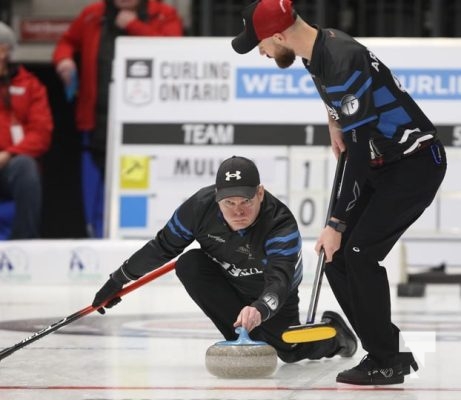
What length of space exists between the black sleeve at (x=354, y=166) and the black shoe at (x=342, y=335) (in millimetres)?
725

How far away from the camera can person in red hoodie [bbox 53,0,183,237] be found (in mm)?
8602

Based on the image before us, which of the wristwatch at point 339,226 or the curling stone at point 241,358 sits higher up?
the wristwatch at point 339,226

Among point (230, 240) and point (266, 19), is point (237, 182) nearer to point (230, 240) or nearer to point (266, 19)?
point (230, 240)

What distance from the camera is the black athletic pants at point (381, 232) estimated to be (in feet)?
12.7

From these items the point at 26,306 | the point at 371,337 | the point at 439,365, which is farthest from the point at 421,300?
the point at 371,337

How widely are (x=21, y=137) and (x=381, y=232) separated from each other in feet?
15.8

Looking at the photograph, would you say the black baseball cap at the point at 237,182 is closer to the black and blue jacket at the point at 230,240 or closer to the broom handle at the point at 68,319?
the black and blue jacket at the point at 230,240

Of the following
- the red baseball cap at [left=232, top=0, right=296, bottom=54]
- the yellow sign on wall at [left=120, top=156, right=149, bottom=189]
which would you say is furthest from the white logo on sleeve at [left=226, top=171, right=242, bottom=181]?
the yellow sign on wall at [left=120, top=156, right=149, bottom=189]

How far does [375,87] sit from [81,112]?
5.20 meters

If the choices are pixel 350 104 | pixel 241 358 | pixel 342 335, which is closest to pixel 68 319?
pixel 241 358

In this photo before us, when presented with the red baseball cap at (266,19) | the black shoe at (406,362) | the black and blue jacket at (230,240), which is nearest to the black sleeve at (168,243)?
the black and blue jacket at (230,240)

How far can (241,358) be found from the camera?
12.8ft

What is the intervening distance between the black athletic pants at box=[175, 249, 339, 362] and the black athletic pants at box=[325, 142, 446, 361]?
498 mm

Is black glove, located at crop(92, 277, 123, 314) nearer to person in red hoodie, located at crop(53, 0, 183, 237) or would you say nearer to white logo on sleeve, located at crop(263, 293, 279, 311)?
white logo on sleeve, located at crop(263, 293, 279, 311)
